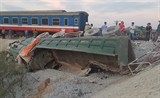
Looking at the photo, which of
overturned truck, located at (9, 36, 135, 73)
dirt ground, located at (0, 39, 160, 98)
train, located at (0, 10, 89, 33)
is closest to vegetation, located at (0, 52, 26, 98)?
dirt ground, located at (0, 39, 160, 98)

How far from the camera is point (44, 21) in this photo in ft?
Result: 114

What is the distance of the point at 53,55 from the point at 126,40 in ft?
13.8

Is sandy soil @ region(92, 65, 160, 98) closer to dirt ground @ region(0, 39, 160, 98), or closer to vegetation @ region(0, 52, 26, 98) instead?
dirt ground @ region(0, 39, 160, 98)

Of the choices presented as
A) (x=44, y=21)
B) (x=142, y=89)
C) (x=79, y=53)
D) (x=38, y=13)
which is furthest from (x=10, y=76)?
(x=38, y=13)

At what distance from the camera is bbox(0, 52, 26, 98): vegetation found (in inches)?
461

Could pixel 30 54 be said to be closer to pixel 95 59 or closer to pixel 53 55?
pixel 53 55

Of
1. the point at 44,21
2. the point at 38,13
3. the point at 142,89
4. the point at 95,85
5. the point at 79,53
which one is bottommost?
the point at 95,85

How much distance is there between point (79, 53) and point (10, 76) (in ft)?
8.93

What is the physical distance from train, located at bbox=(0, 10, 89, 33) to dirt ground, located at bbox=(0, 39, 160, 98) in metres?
19.2

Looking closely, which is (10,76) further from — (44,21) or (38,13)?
(38,13)

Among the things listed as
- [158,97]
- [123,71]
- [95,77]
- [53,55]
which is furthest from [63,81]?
[158,97]

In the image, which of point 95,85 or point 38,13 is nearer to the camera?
point 95,85

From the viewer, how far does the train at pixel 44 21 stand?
33344mm

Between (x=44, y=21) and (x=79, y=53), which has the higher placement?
(x=79, y=53)
